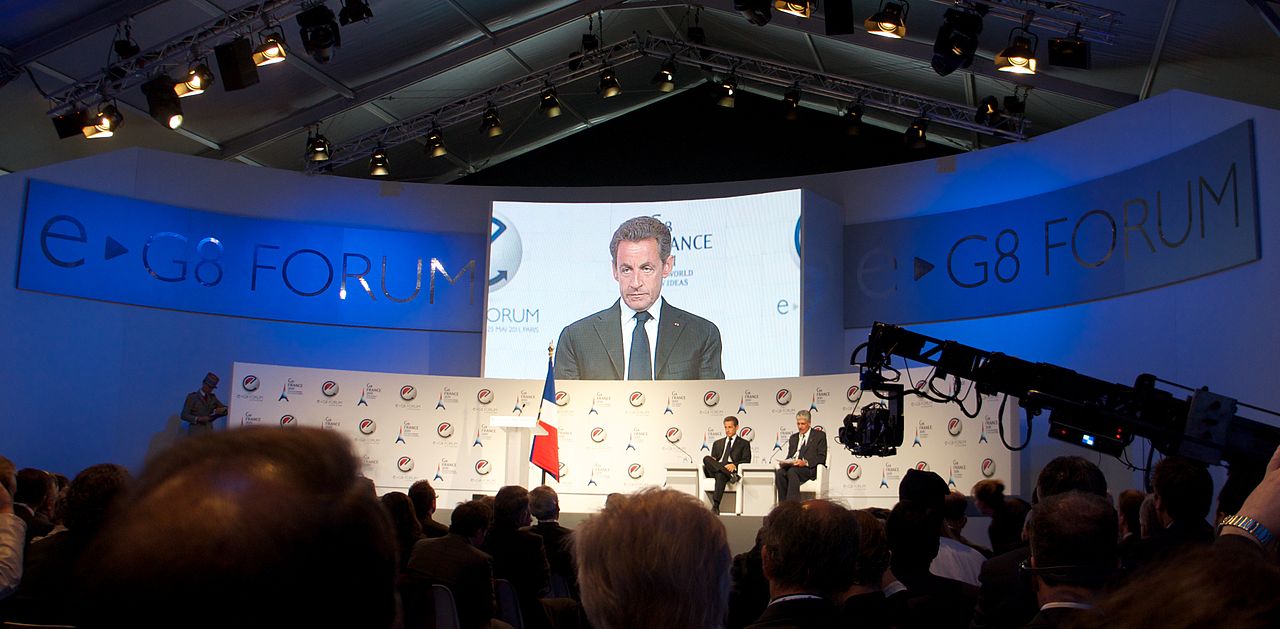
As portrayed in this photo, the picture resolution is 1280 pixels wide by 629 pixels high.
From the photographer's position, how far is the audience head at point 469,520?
403cm

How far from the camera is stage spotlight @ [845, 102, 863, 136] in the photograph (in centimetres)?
1267

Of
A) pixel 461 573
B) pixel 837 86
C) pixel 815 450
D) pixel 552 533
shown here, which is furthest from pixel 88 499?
pixel 837 86

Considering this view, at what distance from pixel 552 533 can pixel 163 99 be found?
7.22 meters

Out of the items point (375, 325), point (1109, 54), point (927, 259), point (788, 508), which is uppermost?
point (1109, 54)

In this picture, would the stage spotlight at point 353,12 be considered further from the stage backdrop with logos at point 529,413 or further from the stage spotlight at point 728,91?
the stage spotlight at point 728,91

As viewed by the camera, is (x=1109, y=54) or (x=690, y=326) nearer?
(x=1109, y=54)

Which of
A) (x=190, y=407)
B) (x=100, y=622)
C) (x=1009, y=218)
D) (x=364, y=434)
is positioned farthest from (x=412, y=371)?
(x=100, y=622)

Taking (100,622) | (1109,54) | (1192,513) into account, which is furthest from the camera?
(1109,54)

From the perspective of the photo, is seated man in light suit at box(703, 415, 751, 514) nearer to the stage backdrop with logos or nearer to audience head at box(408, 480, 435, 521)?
the stage backdrop with logos

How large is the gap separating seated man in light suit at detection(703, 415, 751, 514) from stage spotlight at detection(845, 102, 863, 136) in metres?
3.97

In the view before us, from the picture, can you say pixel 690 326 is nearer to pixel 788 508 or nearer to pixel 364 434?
pixel 364 434

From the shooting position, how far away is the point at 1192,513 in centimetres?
321

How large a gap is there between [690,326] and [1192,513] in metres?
9.30

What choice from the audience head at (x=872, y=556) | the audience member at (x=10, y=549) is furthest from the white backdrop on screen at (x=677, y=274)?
the audience member at (x=10, y=549)
